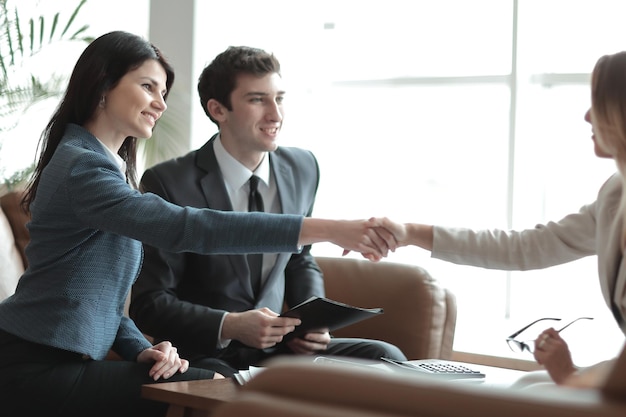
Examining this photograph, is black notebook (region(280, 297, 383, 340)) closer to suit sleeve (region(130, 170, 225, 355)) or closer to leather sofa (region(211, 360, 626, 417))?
suit sleeve (region(130, 170, 225, 355))

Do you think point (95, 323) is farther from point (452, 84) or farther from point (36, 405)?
point (452, 84)

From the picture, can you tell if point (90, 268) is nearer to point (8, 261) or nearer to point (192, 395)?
point (192, 395)

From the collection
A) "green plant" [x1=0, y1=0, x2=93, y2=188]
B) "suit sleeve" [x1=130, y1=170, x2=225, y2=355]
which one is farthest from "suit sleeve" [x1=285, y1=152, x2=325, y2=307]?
"green plant" [x1=0, y1=0, x2=93, y2=188]

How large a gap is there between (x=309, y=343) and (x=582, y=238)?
37.6 inches

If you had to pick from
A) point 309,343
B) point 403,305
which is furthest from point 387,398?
point 403,305

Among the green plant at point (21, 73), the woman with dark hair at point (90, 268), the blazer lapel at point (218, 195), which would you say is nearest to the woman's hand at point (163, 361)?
the woman with dark hair at point (90, 268)

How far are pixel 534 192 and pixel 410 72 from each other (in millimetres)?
958

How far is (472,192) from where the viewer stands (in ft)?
15.7

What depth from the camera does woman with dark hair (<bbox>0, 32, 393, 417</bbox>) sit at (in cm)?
229

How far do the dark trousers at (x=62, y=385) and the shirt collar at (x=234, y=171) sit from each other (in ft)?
3.49

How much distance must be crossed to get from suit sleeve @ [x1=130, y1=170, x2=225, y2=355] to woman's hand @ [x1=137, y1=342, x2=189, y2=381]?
459 millimetres

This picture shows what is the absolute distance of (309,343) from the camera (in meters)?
2.98

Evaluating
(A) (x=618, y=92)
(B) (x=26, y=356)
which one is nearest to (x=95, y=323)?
(B) (x=26, y=356)

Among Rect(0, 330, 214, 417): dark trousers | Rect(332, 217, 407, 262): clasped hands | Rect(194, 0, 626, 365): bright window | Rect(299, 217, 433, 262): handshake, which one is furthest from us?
Rect(194, 0, 626, 365): bright window
